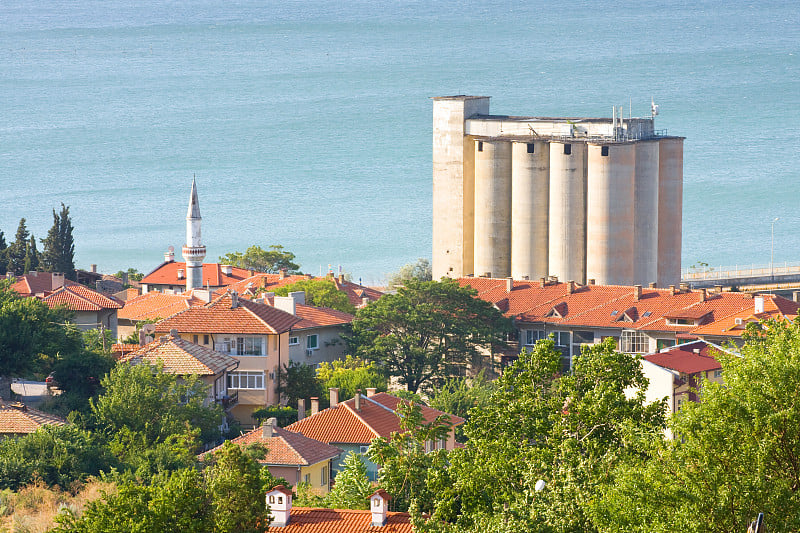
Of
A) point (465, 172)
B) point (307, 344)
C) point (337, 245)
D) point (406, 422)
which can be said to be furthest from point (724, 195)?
point (406, 422)

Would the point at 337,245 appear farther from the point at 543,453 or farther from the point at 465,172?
the point at 543,453

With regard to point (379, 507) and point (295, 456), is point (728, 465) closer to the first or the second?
point (379, 507)

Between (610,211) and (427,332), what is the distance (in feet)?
51.2

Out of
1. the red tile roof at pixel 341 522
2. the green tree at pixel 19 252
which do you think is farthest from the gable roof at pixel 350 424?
the green tree at pixel 19 252

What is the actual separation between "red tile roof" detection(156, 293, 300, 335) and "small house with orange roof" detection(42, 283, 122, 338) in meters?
7.39

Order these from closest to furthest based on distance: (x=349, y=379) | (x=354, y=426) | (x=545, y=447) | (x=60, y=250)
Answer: (x=545, y=447) → (x=354, y=426) → (x=349, y=379) → (x=60, y=250)

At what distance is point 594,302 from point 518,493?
37.0 metres

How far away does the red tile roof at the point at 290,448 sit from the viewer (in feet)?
102

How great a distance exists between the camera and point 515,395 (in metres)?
20.7

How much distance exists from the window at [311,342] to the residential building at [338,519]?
26.2 metres

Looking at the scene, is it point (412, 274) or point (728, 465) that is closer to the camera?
point (728, 465)

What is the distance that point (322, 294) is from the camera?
190 ft

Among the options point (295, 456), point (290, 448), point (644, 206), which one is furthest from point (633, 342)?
point (295, 456)

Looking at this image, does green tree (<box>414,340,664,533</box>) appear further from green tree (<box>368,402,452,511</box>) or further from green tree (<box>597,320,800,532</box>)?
green tree (<box>368,402,452,511</box>)
